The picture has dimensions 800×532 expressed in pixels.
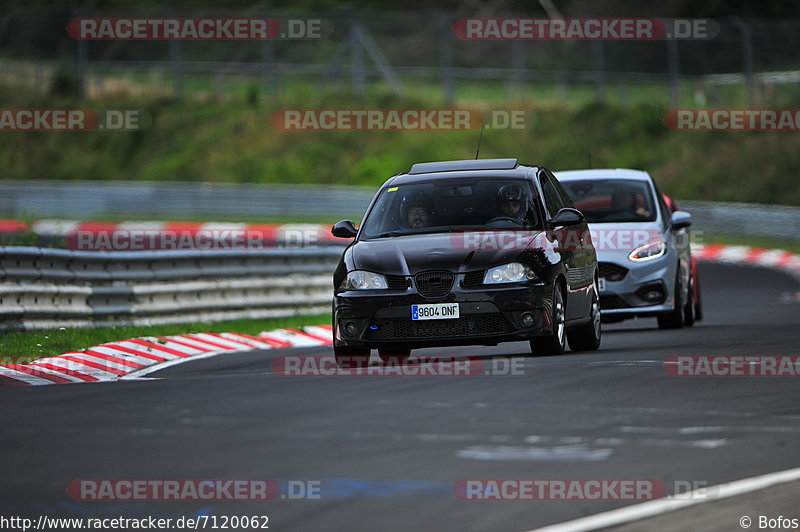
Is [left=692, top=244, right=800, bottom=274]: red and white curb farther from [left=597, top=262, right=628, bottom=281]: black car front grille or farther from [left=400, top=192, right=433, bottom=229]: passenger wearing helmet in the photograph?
[left=400, top=192, right=433, bottom=229]: passenger wearing helmet

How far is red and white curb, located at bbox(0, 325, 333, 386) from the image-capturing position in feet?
41.9

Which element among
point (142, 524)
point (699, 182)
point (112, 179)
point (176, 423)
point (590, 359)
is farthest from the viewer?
point (112, 179)

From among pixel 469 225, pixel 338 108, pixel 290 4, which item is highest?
pixel 290 4

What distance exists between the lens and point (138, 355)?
14.4m

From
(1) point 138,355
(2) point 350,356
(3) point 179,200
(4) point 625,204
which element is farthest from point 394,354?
(3) point 179,200

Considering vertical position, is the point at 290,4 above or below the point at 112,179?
above

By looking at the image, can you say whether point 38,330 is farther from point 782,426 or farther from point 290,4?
point 290,4

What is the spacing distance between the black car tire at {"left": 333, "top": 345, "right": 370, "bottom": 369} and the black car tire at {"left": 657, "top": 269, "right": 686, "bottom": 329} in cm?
522

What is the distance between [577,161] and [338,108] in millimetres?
8002

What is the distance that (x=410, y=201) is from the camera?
43.6 ft

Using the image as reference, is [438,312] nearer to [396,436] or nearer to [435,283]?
[435,283]

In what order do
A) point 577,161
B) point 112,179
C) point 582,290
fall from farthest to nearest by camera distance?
point 112,179
point 577,161
point 582,290

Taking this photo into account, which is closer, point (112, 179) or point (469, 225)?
point (469, 225)

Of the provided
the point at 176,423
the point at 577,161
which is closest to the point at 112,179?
the point at 577,161
